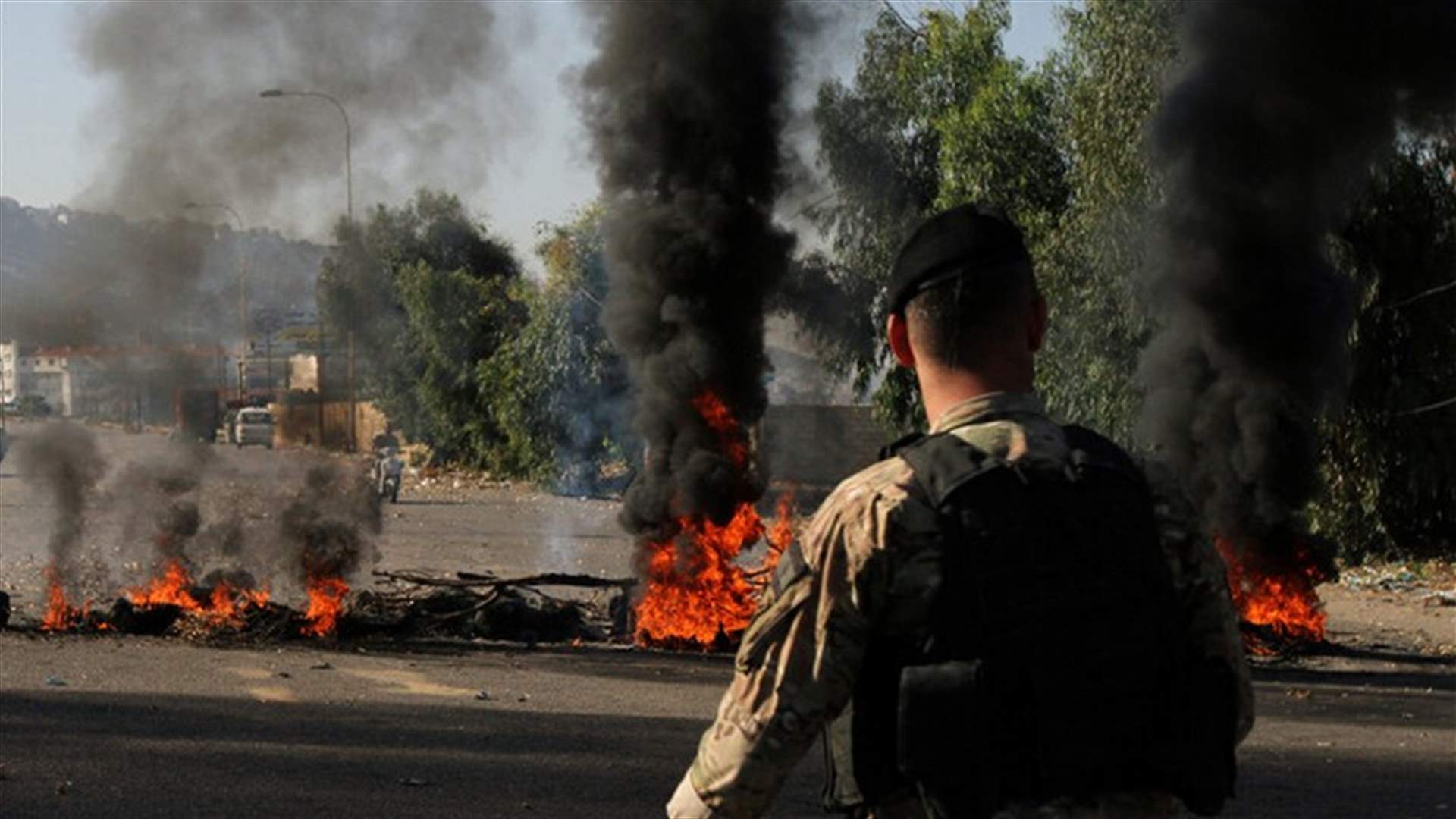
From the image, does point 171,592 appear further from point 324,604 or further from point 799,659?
point 799,659

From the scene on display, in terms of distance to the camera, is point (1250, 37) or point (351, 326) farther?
point (351, 326)

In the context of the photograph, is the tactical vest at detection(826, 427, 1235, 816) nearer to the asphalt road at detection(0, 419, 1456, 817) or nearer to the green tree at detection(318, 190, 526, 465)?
the asphalt road at detection(0, 419, 1456, 817)

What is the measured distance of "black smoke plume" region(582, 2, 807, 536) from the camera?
51.4 feet

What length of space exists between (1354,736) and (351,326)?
120 feet

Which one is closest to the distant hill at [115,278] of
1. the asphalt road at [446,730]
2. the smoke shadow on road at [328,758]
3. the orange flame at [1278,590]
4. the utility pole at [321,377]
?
the asphalt road at [446,730]

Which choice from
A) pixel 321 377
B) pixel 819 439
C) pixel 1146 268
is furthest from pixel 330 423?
pixel 1146 268

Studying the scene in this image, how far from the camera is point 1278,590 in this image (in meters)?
15.8

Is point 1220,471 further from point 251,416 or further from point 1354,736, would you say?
point 251,416

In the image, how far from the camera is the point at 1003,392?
304cm

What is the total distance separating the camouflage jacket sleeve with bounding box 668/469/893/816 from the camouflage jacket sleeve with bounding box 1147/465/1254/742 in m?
0.48

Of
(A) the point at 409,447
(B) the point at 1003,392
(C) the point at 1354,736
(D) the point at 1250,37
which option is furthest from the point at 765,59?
(A) the point at 409,447

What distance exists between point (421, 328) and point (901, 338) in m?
40.9

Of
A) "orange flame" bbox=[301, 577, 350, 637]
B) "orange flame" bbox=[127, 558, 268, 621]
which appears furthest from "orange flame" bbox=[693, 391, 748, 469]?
"orange flame" bbox=[127, 558, 268, 621]

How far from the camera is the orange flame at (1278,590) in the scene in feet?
51.1
